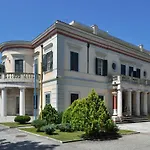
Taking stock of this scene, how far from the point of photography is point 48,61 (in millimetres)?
24344

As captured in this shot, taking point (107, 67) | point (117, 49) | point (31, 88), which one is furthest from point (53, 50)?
point (117, 49)

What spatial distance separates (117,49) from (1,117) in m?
16.1

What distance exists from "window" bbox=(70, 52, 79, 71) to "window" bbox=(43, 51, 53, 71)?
208 centimetres

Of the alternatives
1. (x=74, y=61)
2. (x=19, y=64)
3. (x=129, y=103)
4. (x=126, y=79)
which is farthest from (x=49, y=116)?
(x=129, y=103)

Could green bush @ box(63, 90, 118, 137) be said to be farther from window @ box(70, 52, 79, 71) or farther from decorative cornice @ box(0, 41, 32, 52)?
decorative cornice @ box(0, 41, 32, 52)

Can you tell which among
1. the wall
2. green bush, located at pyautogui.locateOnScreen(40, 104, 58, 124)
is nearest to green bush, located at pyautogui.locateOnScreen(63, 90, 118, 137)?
green bush, located at pyautogui.locateOnScreen(40, 104, 58, 124)

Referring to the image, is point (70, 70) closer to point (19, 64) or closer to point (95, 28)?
point (95, 28)

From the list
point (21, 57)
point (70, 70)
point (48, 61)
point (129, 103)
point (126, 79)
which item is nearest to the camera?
point (70, 70)

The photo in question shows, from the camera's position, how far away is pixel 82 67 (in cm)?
2489

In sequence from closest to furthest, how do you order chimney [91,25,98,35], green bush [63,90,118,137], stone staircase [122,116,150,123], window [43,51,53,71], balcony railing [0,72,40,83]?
green bush [63,90,118,137], window [43,51,53,71], balcony railing [0,72,40,83], stone staircase [122,116,150,123], chimney [91,25,98,35]

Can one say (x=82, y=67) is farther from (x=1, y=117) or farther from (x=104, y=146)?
(x=104, y=146)

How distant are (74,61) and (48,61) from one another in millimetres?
2783

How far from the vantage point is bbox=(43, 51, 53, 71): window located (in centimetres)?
2369

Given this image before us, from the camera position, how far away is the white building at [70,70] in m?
23.1
